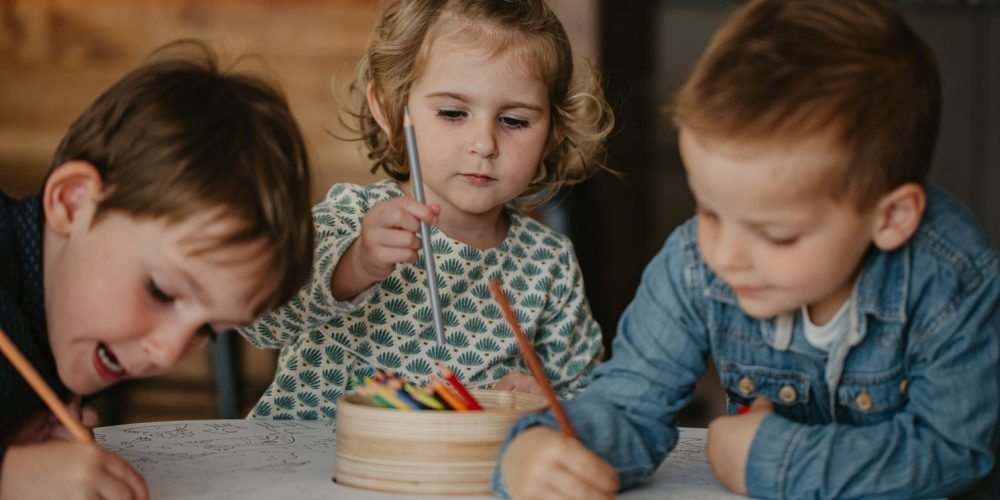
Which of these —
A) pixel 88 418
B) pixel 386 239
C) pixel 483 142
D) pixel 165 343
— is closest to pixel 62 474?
pixel 165 343

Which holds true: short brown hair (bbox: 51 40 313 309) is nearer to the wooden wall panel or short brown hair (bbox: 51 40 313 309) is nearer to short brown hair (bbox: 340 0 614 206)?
short brown hair (bbox: 340 0 614 206)

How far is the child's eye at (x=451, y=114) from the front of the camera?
1.50 metres

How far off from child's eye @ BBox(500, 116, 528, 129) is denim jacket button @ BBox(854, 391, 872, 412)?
62cm

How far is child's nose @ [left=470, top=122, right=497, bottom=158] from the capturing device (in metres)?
1.46

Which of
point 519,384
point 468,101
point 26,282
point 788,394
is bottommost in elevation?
point 519,384

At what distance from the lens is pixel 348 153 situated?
3703mm

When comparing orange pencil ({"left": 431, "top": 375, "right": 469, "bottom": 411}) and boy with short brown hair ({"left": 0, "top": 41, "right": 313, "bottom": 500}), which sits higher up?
boy with short brown hair ({"left": 0, "top": 41, "right": 313, "bottom": 500})

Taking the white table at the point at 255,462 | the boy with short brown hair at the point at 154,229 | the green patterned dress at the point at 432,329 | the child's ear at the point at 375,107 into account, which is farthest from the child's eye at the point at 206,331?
the child's ear at the point at 375,107

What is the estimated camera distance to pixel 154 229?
972 mm

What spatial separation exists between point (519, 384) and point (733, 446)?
46 cm

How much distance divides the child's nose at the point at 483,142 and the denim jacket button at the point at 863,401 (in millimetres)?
580

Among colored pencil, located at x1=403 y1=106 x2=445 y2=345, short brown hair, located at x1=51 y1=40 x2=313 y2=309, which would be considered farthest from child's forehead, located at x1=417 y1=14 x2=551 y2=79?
short brown hair, located at x1=51 y1=40 x2=313 y2=309

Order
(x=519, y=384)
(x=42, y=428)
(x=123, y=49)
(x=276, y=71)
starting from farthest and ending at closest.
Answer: (x=123, y=49), (x=276, y=71), (x=519, y=384), (x=42, y=428)

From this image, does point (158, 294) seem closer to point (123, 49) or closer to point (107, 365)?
point (107, 365)
